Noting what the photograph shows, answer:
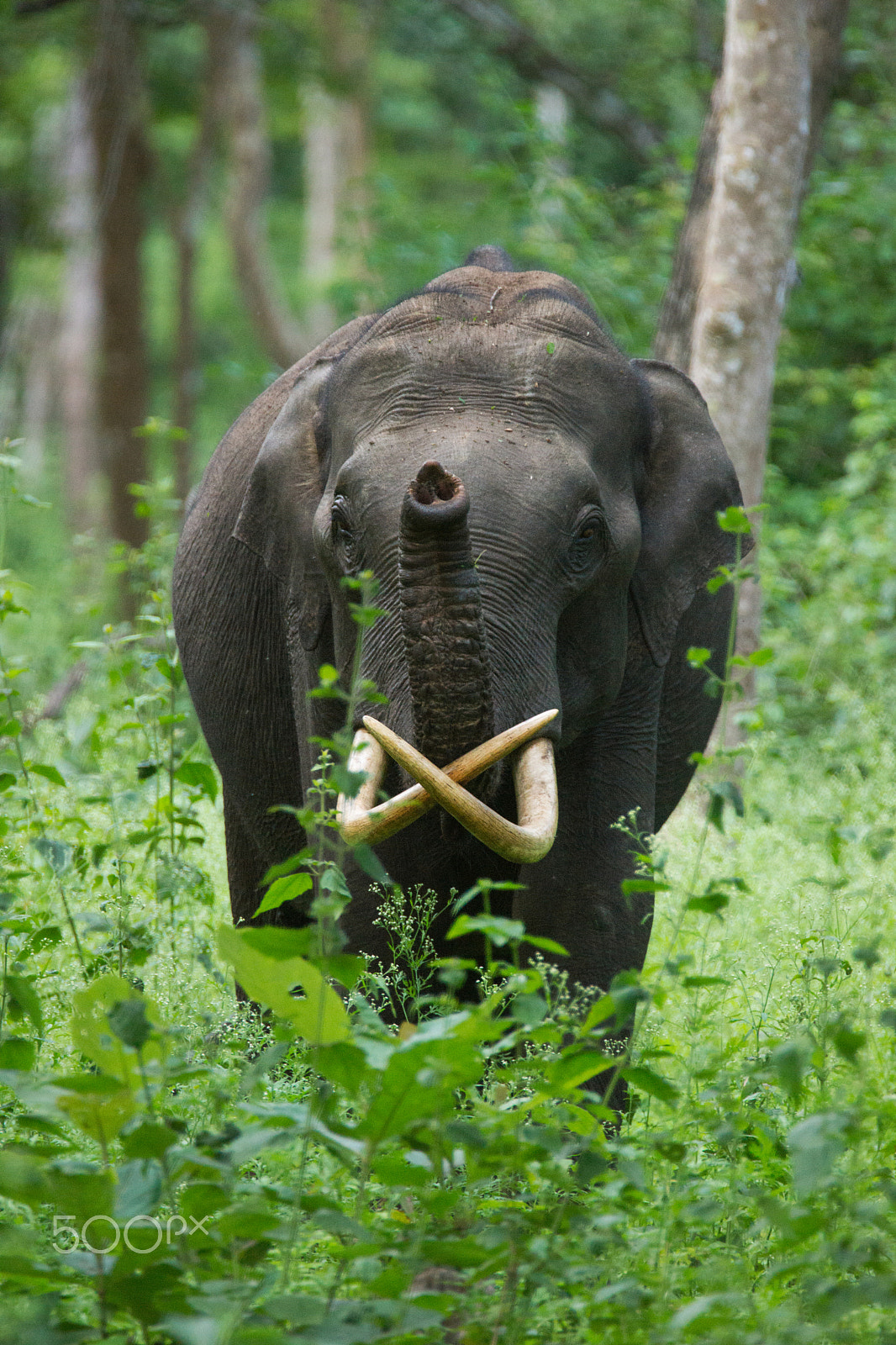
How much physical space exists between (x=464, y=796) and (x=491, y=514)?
82cm

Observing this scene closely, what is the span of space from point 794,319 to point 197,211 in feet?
28.6

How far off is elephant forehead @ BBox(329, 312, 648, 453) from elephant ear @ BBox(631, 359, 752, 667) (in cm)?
16

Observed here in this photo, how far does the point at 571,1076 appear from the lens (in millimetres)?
2670

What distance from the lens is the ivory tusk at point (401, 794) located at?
11.1 feet

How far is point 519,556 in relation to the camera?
396 cm

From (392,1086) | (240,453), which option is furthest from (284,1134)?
(240,453)

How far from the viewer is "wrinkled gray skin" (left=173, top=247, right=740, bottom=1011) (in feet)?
12.8

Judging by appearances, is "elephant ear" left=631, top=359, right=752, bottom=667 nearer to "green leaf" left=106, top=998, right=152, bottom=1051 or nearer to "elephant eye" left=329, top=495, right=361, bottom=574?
"elephant eye" left=329, top=495, right=361, bottom=574

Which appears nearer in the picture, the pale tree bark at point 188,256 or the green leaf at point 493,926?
the green leaf at point 493,926

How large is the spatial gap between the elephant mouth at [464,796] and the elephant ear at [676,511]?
0.94 metres

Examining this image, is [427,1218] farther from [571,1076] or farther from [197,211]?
[197,211]

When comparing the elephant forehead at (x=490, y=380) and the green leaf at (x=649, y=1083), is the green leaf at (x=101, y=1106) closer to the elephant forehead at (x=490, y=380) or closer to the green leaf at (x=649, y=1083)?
the green leaf at (x=649, y=1083)

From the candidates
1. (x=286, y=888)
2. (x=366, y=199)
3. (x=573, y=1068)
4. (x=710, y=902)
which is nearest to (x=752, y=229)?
(x=286, y=888)

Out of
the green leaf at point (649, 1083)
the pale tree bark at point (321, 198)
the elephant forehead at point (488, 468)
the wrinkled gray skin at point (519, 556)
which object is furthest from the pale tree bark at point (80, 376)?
the green leaf at point (649, 1083)
